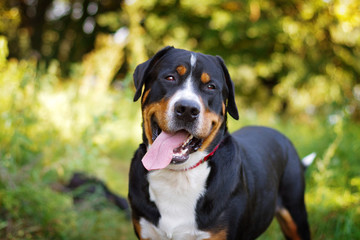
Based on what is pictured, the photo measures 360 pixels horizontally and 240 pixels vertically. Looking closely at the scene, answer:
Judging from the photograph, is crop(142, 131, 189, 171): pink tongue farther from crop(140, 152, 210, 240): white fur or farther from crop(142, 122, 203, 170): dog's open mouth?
crop(140, 152, 210, 240): white fur

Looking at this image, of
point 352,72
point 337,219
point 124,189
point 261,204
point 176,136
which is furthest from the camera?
point 352,72

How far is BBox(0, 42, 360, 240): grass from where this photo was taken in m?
3.44

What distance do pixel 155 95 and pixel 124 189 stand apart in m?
3.09

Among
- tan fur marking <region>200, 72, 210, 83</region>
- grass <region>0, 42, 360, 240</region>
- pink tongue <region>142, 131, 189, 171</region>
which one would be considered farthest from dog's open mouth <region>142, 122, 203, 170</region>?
grass <region>0, 42, 360, 240</region>

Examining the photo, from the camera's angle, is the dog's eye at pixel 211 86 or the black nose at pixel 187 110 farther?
the dog's eye at pixel 211 86

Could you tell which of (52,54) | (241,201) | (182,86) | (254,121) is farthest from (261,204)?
(52,54)

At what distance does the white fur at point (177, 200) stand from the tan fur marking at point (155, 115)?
0.30 m

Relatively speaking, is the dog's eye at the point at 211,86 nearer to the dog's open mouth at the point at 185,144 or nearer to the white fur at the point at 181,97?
the white fur at the point at 181,97

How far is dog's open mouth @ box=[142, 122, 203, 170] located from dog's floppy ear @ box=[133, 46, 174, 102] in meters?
0.28

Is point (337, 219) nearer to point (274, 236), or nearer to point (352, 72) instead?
point (274, 236)

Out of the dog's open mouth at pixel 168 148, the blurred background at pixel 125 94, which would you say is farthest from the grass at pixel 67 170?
the dog's open mouth at pixel 168 148

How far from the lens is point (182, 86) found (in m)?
2.59

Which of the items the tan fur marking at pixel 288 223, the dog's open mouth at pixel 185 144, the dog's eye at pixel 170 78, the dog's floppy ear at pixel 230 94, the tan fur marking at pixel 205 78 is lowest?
the tan fur marking at pixel 288 223

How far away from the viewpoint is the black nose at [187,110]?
2.39m
